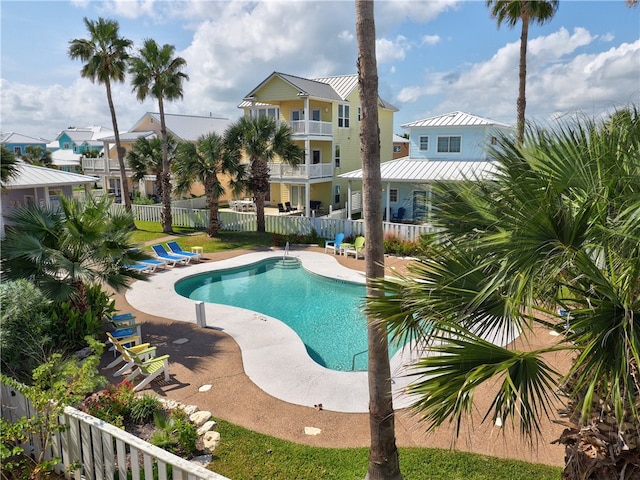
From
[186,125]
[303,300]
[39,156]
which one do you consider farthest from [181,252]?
[39,156]

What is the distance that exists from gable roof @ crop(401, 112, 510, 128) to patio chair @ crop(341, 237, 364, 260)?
10649mm

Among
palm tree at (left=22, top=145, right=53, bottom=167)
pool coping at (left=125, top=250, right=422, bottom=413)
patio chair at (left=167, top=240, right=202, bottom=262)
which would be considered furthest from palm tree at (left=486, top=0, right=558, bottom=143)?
palm tree at (left=22, top=145, right=53, bottom=167)

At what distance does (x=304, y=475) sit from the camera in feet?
21.5

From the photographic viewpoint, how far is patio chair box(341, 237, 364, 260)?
21.4 m

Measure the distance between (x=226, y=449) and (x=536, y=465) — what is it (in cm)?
454

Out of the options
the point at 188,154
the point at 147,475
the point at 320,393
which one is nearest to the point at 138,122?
the point at 188,154

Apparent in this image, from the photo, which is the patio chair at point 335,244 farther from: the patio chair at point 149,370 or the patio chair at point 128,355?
the patio chair at point 149,370

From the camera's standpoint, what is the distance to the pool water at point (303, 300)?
41.0 feet

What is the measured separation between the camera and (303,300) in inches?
664

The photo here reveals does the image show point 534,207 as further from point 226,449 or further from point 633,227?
point 226,449

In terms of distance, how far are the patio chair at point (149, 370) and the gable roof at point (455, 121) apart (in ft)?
75.5

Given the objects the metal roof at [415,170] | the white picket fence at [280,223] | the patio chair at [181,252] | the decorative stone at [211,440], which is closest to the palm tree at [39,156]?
the white picket fence at [280,223]

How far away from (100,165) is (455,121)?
29508 mm

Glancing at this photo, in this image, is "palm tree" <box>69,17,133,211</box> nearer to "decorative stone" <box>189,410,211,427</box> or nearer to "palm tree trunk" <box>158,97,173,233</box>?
"palm tree trunk" <box>158,97,173,233</box>
